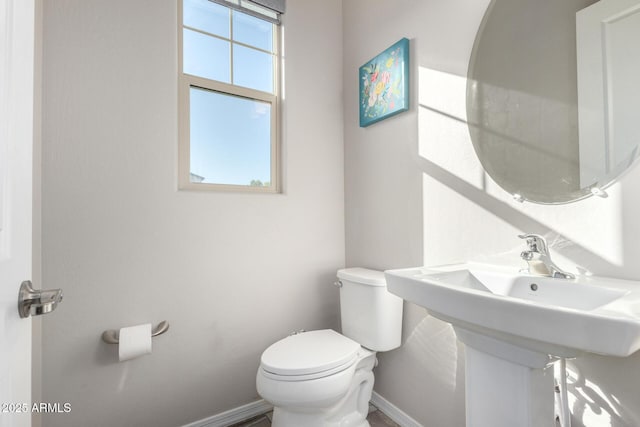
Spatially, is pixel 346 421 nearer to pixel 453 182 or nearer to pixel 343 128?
pixel 453 182

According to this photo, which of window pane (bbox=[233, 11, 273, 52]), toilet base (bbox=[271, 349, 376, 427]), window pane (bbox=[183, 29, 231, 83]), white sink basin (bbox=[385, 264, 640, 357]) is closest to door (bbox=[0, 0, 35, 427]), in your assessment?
white sink basin (bbox=[385, 264, 640, 357])

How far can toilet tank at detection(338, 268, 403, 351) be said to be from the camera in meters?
1.45

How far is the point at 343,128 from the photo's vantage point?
1993 mm

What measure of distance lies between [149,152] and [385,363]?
5.47 feet

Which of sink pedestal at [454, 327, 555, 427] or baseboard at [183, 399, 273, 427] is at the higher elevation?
sink pedestal at [454, 327, 555, 427]

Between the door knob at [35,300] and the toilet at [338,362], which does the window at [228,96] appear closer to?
the toilet at [338,362]

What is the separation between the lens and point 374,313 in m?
1.46

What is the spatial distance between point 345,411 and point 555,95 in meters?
1.55

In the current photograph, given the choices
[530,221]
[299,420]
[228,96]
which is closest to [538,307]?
[530,221]

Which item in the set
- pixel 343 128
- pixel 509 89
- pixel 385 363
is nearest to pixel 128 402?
pixel 385 363

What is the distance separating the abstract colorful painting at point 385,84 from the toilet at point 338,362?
90 cm

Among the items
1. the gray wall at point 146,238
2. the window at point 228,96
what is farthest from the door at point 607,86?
the window at point 228,96

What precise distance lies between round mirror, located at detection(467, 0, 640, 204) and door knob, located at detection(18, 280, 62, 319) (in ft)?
4.39

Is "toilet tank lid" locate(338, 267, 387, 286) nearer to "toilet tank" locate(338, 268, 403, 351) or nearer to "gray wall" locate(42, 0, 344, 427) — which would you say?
"toilet tank" locate(338, 268, 403, 351)
